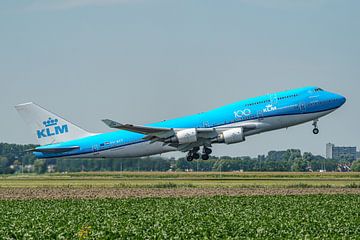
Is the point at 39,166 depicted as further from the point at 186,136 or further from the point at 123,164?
the point at 186,136

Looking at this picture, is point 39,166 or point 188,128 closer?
point 188,128

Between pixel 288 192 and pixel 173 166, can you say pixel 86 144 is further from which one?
pixel 173 166

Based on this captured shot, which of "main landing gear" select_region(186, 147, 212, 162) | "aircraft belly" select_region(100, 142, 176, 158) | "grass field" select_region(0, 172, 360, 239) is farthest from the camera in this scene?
"aircraft belly" select_region(100, 142, 176, 158)

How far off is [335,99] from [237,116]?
26.6 ft

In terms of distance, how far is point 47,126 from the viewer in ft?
235

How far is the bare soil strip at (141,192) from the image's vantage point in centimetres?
4747

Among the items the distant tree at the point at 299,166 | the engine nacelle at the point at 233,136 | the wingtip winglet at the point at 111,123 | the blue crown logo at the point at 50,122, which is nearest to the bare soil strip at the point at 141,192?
the wingtip winglet at the point at 111,123

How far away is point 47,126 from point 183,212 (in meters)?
37.9

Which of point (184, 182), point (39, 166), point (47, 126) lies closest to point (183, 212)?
point (184, 182)

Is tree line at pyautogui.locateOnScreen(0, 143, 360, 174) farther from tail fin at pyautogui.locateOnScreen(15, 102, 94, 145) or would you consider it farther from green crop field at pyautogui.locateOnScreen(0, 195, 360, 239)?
green crop field at pyautogui.locateOnScreen(0, 195, 360, 239)

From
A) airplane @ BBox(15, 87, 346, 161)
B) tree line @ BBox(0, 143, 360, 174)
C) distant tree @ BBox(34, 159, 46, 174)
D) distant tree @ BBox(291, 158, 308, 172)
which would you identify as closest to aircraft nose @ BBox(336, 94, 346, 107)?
airplane @ BBox(15, 87, 346, 161)

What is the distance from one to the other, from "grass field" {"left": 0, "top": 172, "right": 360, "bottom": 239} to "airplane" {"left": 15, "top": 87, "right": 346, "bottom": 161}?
9.55 metres

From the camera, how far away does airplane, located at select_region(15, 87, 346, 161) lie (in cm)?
6384

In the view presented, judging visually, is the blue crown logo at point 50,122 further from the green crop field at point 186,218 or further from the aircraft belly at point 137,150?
the green crop field at point 186,218
